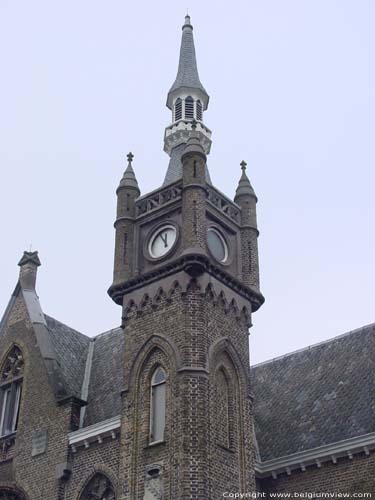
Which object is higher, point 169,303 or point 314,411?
point 169,303

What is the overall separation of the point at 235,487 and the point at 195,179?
31.6 feet

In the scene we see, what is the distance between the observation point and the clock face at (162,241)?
28.1 metres

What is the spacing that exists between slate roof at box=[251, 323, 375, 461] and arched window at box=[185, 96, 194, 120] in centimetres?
→ 979

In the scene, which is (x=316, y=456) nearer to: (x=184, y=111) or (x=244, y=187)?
(x=244, y=187)

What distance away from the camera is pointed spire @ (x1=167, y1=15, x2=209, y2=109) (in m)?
34.7

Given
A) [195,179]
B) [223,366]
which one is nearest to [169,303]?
[223,366]

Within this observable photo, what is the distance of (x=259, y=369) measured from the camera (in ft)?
109

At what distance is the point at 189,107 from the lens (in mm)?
34188

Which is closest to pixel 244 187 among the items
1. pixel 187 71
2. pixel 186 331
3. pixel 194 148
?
pixel 194 148

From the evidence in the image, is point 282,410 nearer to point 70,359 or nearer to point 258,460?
point 258,460

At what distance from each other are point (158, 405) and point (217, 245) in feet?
18.7

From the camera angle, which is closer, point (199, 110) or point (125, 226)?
point (125, 226)

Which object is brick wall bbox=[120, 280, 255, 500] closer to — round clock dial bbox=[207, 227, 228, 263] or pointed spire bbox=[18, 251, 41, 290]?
round clock dial bbox=[207, 227, 228, 263]

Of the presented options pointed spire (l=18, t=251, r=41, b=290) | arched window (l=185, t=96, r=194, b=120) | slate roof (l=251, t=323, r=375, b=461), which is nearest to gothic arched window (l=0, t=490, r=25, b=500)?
pointed spire (l=18, t=251, r=41, b=290)
